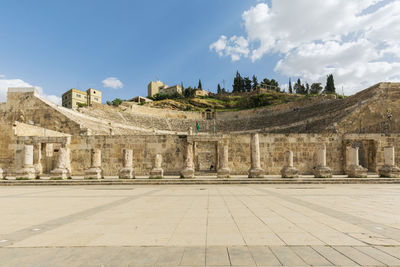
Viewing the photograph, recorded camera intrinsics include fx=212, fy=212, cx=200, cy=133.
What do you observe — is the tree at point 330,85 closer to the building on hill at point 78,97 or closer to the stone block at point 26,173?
the stone block at point 26,173

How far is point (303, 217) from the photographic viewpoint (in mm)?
5320

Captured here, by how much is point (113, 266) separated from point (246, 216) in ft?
11.6

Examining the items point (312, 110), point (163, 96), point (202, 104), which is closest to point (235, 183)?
point (312, 110)

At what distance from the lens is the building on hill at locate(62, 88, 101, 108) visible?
76.2 meters

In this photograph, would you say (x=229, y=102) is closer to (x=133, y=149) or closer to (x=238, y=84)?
(x=238, y=84)

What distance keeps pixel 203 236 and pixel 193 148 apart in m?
14.6

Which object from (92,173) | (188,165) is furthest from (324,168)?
(92,173)

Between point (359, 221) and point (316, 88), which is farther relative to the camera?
point (316, 88)

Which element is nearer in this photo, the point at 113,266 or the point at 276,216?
the point at 113,266

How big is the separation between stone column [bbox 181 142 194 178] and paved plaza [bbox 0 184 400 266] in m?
8.99

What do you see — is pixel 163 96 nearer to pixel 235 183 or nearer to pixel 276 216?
pixel 235 183

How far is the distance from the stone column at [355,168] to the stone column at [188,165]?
11719 millimetres

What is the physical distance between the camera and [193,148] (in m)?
18.6

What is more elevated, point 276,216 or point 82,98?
point 82,98
